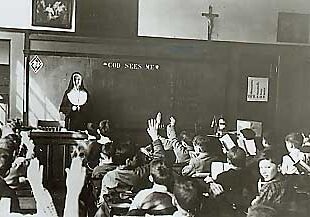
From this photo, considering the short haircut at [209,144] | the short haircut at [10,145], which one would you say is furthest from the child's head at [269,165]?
the short haircut at [10,145]

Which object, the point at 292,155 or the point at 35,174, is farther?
the point at 292,155

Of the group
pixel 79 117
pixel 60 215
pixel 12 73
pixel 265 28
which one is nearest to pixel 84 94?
pixel 79 117

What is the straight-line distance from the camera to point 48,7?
1.28 metres

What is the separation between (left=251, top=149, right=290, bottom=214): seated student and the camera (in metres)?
1.39

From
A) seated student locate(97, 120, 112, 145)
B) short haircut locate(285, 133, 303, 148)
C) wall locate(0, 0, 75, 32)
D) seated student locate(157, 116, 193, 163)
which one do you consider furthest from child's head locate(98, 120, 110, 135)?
short haircut locate(285, 133, 303, 148)

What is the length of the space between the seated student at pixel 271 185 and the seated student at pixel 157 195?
0.21m

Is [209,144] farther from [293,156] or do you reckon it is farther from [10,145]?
[10,145]

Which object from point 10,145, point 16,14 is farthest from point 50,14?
point 10,145

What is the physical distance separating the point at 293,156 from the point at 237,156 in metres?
0.14

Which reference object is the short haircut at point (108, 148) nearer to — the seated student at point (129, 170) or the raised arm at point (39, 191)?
the seated student at point (129, 170)

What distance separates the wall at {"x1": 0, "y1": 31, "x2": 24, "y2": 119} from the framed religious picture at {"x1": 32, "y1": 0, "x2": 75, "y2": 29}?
2.1 inches

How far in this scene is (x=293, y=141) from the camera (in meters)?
1.40

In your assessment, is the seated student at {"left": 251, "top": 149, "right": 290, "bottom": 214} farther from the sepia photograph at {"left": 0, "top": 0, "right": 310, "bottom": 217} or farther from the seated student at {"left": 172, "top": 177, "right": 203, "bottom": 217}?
the seated student at {"left": 172, "top": 177, "right": 203, "bottom": 217}

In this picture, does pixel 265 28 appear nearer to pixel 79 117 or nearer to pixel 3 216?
pixel 79 117
